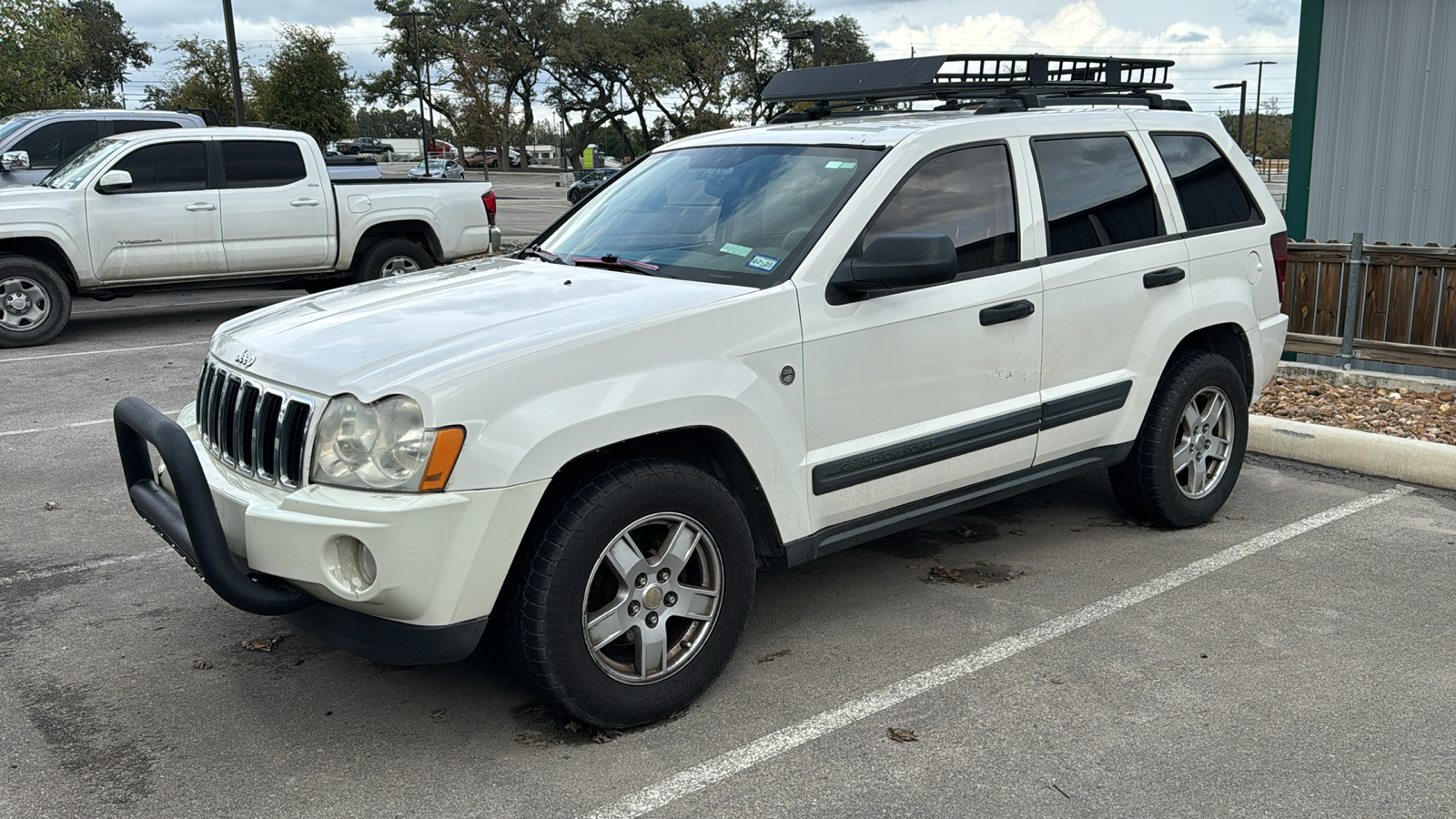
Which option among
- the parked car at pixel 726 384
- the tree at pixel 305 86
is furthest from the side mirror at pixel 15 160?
the tree at pixel 305 86

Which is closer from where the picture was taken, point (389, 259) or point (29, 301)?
point (29, 301)

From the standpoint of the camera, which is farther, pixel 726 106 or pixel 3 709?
pixel 726 106

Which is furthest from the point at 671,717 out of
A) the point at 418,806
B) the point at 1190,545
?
the point at 1190,545

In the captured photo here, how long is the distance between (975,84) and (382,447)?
337 centimetres

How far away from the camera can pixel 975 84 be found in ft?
17.9

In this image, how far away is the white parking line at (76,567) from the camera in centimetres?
504

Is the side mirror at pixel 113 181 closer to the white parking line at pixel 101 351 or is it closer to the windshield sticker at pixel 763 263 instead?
the white parking line at pixel 101 351

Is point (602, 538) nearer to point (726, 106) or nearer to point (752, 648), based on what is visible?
point (752, 648)

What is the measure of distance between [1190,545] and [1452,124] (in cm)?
615

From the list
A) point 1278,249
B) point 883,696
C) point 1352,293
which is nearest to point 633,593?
point 883,696

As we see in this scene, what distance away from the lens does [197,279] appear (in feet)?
38.1

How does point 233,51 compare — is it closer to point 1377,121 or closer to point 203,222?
point 203,222

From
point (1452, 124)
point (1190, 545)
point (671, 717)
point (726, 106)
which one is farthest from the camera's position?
point (726, 106)

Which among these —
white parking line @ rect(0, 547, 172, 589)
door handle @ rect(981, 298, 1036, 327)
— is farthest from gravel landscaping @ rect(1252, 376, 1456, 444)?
white parking line @ rect(0, 547, 172, 589)
